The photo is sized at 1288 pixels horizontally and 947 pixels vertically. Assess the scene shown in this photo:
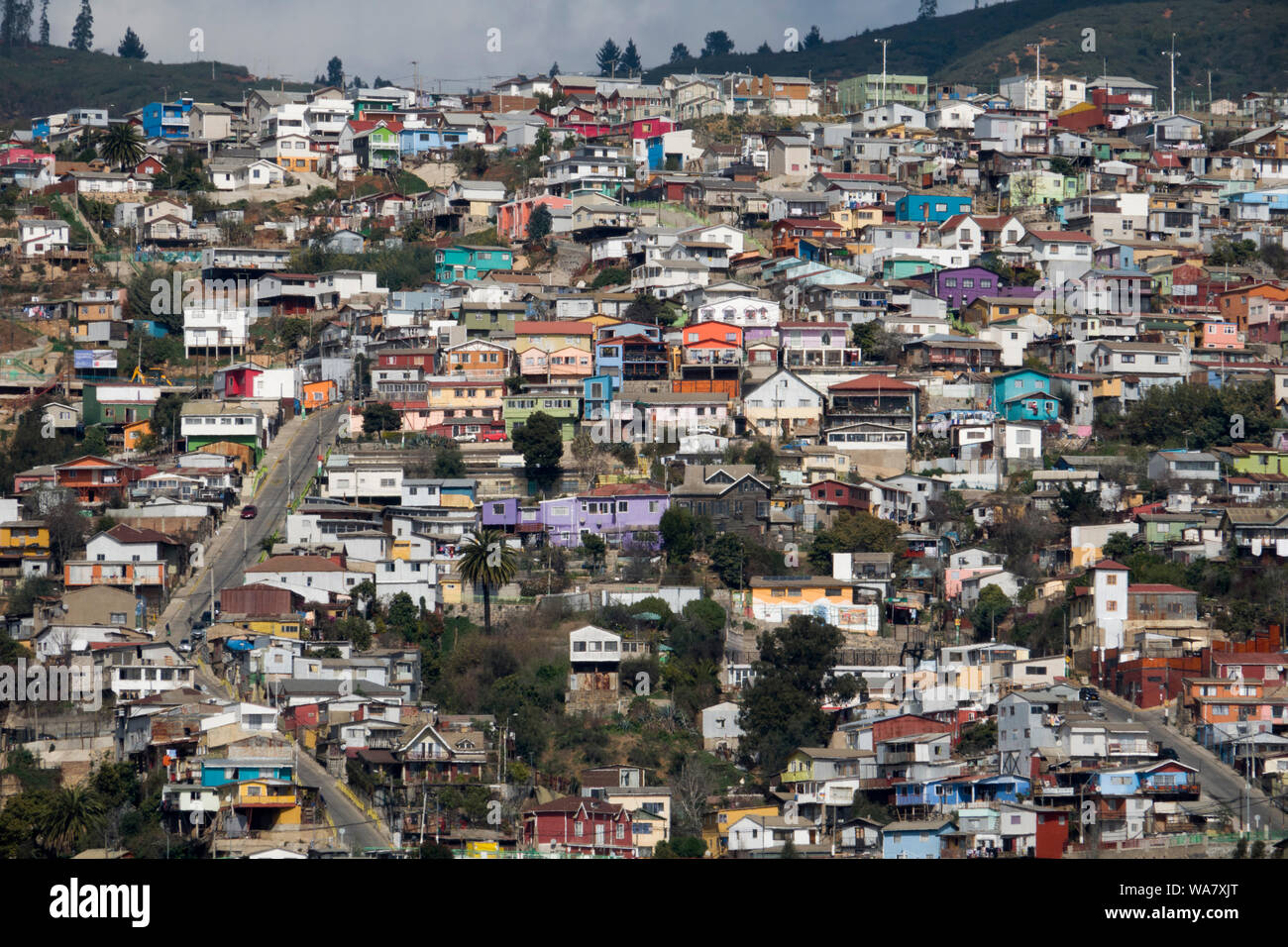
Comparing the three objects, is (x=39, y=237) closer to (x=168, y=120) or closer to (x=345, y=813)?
(x=168, y=120)

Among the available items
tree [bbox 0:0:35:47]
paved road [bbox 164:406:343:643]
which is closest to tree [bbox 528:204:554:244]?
paved road [bbox 164:406:343:643]

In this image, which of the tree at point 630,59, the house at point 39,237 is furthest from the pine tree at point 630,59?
the house at point 39,237

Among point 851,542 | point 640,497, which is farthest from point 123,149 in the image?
point 851,542

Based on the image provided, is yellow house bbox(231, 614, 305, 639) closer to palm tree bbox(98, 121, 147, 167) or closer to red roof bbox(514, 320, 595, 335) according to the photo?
red roof bbox(514, 320, 595, 335)

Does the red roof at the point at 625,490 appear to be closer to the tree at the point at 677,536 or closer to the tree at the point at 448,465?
the tree at the point at 677,536

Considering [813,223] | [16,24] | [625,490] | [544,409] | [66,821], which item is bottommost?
[66,821]
